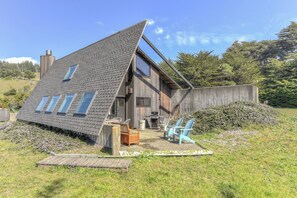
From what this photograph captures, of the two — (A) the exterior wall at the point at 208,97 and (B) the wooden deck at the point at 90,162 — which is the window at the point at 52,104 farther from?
(A) the exterior wall at the point at 208,97

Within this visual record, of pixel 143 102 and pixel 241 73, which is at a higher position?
pixel 241 73

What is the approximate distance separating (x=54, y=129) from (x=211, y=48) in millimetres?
23480

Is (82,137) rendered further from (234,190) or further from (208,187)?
(234,190)

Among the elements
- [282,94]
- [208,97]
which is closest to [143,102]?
[208,97]

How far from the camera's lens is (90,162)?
16.8 ft

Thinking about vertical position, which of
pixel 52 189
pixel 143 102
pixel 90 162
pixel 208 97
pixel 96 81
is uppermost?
pixel 96 81

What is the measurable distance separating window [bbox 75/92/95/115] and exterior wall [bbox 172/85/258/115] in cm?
731

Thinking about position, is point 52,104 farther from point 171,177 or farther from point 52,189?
point 171,177

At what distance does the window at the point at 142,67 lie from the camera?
11.9 m

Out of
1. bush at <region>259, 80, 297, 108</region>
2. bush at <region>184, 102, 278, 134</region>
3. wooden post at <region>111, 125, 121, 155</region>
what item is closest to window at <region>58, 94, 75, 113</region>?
wooden post at <region>111, 125, 121, 155</region>

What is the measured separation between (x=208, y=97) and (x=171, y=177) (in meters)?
9.11

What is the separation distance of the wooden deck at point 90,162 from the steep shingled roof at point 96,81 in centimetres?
133

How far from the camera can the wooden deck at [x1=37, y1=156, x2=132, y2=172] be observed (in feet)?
15.7

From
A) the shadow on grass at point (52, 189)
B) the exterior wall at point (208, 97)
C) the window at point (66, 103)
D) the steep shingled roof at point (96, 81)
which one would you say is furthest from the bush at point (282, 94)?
the shadow on grass at point (52, 189)
